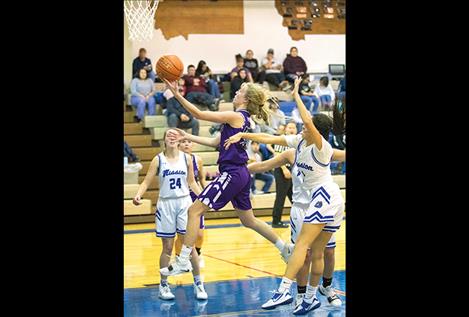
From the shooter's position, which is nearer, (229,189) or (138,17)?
Answer: (229,189)

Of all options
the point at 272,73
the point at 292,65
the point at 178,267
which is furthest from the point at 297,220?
the point at 292,65

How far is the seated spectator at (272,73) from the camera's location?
17.1 metres

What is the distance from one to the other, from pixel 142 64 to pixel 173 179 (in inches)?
348

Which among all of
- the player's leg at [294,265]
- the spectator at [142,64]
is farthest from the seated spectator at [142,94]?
the player's leg at [294,265]

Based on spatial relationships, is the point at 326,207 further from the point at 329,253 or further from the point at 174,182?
the point at 174,182

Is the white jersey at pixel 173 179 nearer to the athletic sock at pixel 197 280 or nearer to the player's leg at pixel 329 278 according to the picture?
the athletic sock at pixel 197 280

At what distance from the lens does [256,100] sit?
677cm

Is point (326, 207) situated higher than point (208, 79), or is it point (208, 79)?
point (208, 79)

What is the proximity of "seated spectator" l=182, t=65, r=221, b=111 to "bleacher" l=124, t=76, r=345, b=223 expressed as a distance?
1.39 feet

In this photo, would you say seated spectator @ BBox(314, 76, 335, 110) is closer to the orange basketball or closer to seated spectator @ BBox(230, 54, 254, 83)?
seated spectator @ BBox(230, 54, 254, 83)

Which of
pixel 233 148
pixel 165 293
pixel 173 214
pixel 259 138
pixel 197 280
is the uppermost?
pixel 259 138

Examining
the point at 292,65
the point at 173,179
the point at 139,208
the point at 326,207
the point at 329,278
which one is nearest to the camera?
the point at 326,207

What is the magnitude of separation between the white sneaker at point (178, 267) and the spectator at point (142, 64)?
960 cm
